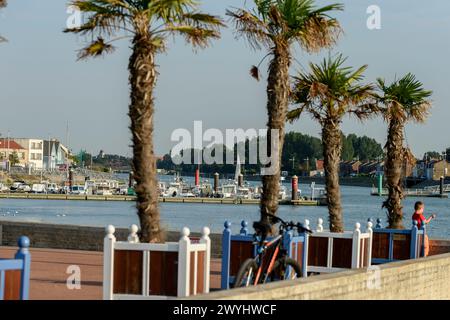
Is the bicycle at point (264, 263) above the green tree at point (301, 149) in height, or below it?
below

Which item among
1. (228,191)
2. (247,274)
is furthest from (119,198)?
(247,274)

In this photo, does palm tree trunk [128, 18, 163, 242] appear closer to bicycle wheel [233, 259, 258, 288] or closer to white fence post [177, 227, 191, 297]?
white fence post [177, 227, 191, 297]

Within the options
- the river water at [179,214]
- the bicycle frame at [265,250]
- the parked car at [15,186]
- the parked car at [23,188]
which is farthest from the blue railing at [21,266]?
the parked car at [15,186]

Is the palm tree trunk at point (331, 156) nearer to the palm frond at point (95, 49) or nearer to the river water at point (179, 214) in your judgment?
the palm frond at point (95, 49)

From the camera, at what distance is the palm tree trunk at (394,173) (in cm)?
2345

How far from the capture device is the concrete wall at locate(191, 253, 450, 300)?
10391 millimetres

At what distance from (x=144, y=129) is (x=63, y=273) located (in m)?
5.39

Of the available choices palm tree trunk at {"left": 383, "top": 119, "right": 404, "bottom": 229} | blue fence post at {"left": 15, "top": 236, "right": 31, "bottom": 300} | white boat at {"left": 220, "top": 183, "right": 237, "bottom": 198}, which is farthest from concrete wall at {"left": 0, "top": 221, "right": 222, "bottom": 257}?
white boat at {"left": 220, "top": 183, "right": 237, "bottom": 198}

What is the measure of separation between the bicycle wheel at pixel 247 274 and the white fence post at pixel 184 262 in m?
0.65

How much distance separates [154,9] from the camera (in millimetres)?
13516

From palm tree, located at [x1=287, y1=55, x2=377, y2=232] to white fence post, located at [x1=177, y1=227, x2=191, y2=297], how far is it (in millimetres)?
8954

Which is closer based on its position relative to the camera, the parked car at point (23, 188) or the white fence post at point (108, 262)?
the white fence post at point (108, 262)

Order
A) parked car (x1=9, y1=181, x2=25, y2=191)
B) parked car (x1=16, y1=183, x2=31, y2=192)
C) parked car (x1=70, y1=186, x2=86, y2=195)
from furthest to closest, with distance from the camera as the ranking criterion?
parked car (x1=9, y1=181, x2=25, y2=191) < parked car (x1=16, y1=183, x2=31, y2=192) < parked car (x1=70, y1=186, x2=86, y2=195)
